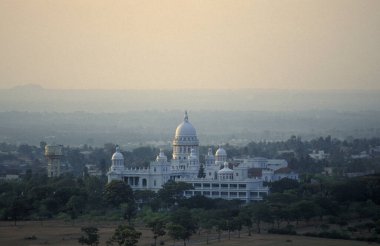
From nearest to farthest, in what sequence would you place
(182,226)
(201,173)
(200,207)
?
1. (182,226)
2. (200,207)
3. (201,173)

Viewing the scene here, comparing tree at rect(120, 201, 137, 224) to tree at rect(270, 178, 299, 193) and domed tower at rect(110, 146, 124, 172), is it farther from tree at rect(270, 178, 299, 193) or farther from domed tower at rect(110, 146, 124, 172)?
domed tower at rect(110, 146, 124, 172)

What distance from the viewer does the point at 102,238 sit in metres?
68.9

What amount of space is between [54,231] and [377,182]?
2945 cm

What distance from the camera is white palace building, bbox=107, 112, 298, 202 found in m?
93.7

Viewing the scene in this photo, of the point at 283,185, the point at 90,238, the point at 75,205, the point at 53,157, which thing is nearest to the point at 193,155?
the point at 283,185

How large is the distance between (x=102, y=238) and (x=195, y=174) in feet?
104

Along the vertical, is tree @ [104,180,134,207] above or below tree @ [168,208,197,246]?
above

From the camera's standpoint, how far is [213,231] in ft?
241

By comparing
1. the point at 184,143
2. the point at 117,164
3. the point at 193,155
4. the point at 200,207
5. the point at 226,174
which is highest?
the point at 184,143

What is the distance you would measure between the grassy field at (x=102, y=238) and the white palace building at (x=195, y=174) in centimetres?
1951

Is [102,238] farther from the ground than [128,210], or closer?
closer

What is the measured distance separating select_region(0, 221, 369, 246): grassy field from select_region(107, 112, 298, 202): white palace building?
1951 centimetres

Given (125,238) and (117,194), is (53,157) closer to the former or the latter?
(117,194)

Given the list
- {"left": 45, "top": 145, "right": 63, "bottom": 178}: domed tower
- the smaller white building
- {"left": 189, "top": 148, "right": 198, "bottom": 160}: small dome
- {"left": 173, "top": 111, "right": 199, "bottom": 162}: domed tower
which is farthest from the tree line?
the smaller white building
